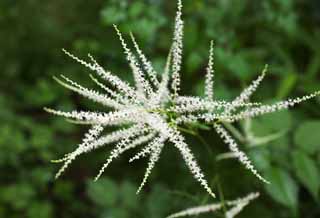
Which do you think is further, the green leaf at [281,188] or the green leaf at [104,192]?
the green leaf at [104,192]

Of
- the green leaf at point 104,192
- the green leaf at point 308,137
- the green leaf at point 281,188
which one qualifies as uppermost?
the green leaf at point 308,137

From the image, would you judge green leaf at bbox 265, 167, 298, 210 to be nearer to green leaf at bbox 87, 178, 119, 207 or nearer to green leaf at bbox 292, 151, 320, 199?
green leaf at bbox 292, 151, 320, 199

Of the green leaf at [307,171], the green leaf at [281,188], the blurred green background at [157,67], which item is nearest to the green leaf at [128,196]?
the blurred green background at [157,67]

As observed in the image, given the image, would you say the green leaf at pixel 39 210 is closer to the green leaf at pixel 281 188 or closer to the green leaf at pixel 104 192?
the green leaf at pixel 104 192

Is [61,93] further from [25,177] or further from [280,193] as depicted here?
[280,193]

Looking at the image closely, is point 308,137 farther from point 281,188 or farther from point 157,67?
point 157,67

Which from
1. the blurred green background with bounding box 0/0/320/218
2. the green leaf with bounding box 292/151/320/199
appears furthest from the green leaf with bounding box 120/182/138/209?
the green leaf with bounding box 292/151/320/199
